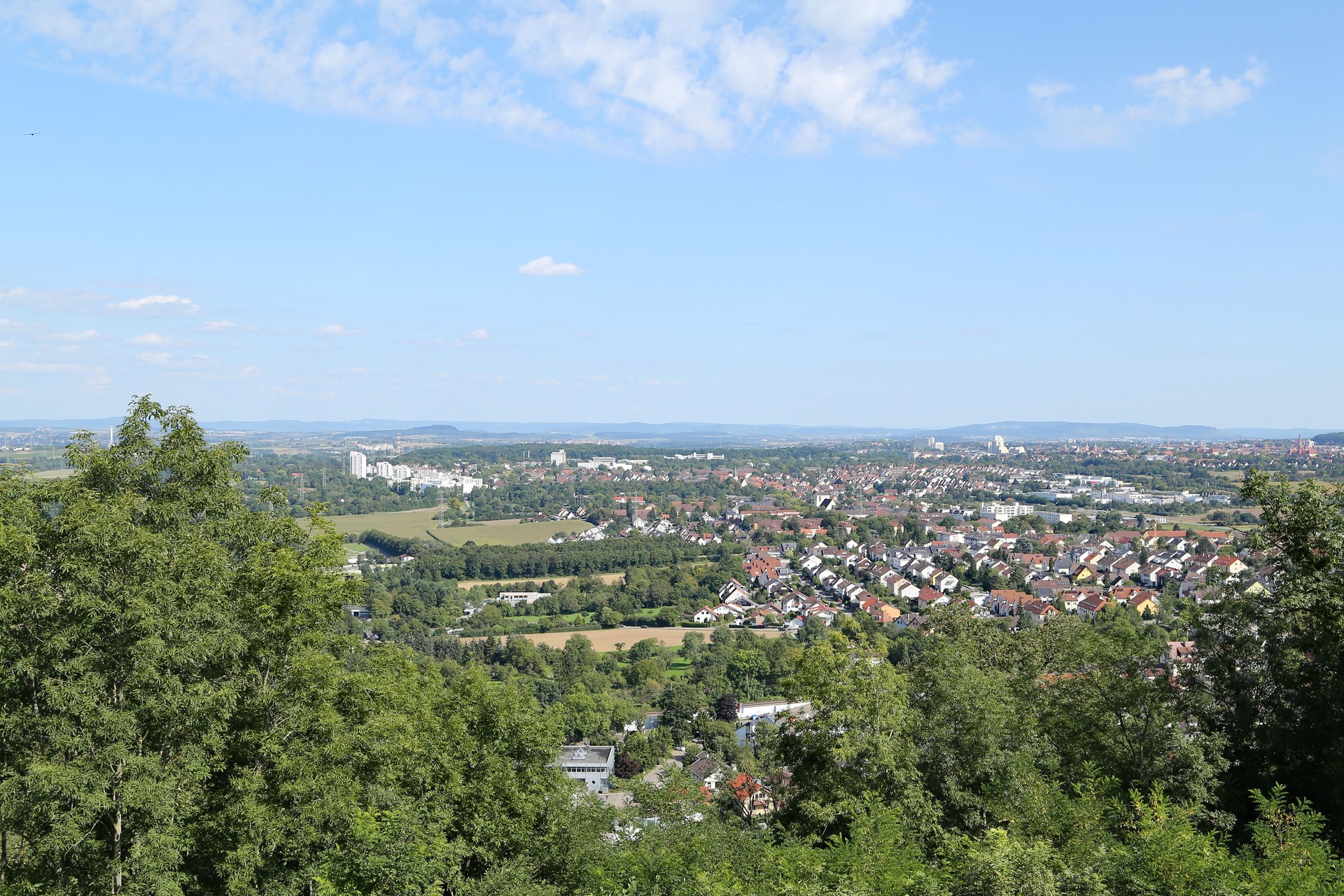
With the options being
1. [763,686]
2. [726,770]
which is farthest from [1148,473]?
[726,770]

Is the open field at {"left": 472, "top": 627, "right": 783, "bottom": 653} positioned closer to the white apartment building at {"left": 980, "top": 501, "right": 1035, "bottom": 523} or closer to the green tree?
the green tree

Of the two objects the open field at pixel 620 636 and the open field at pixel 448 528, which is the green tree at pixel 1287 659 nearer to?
the open field at pixel 620 636

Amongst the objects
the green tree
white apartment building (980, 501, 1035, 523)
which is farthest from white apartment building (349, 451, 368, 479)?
the green tree

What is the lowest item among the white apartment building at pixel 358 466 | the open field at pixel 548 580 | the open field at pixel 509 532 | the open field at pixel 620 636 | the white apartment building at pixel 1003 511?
the open field at pixel 620 636

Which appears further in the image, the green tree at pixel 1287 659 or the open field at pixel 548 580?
the open field at pixel 548 580

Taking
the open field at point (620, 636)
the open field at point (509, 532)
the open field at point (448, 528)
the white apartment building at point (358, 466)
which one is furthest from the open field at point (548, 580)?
the white apartment building at point (358, 466)

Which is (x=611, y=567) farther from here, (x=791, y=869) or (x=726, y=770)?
(x=791, y=869)
